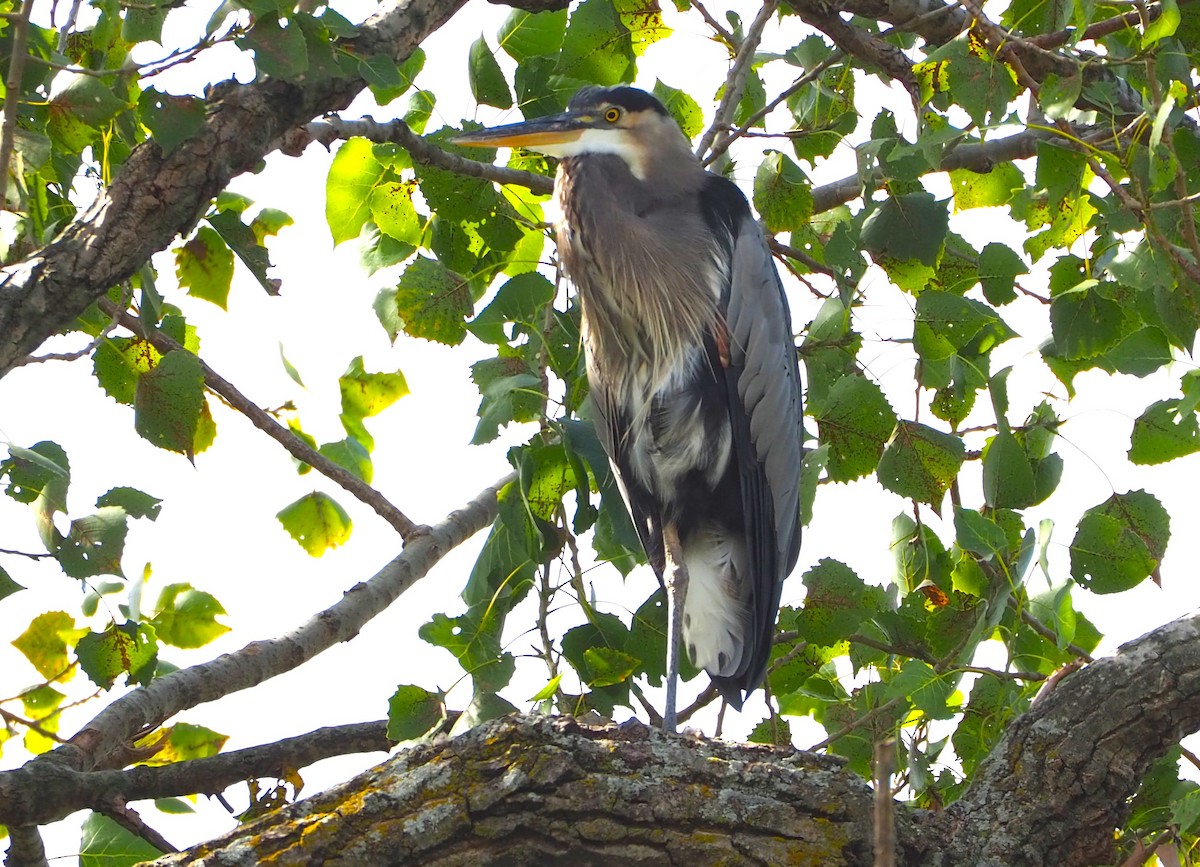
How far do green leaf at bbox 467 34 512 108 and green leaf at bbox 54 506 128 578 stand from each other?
4.10 ft

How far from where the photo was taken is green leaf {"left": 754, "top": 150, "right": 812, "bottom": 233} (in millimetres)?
2713

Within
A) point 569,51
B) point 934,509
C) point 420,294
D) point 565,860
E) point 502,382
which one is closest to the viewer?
point 565,860

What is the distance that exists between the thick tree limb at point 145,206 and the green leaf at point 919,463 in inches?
47.8

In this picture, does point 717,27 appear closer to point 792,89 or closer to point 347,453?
point 792,89

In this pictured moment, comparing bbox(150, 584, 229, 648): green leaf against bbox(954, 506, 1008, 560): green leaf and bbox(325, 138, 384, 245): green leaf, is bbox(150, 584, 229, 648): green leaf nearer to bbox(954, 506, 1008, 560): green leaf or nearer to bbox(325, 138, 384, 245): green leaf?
bbox(325, 138, 384, 245): green leaf

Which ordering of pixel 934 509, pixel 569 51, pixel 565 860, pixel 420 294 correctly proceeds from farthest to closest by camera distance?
pixel 569 51
pixel 420 294
pixel 934 509
pixel 565 860

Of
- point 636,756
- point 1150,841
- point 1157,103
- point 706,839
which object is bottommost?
point 1150,841

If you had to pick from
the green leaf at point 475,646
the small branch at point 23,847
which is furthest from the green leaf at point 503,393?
the small branch at point 23,847

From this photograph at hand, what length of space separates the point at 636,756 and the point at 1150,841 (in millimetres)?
997

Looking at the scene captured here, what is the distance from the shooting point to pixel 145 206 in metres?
1.94

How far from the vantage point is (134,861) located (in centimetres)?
221

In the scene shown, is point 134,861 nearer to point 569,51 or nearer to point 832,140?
point 569,51

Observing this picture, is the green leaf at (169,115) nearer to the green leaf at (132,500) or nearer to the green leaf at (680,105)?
the green leaf at (132,500)

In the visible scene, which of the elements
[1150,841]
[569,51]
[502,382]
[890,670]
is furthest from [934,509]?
[569,51]
